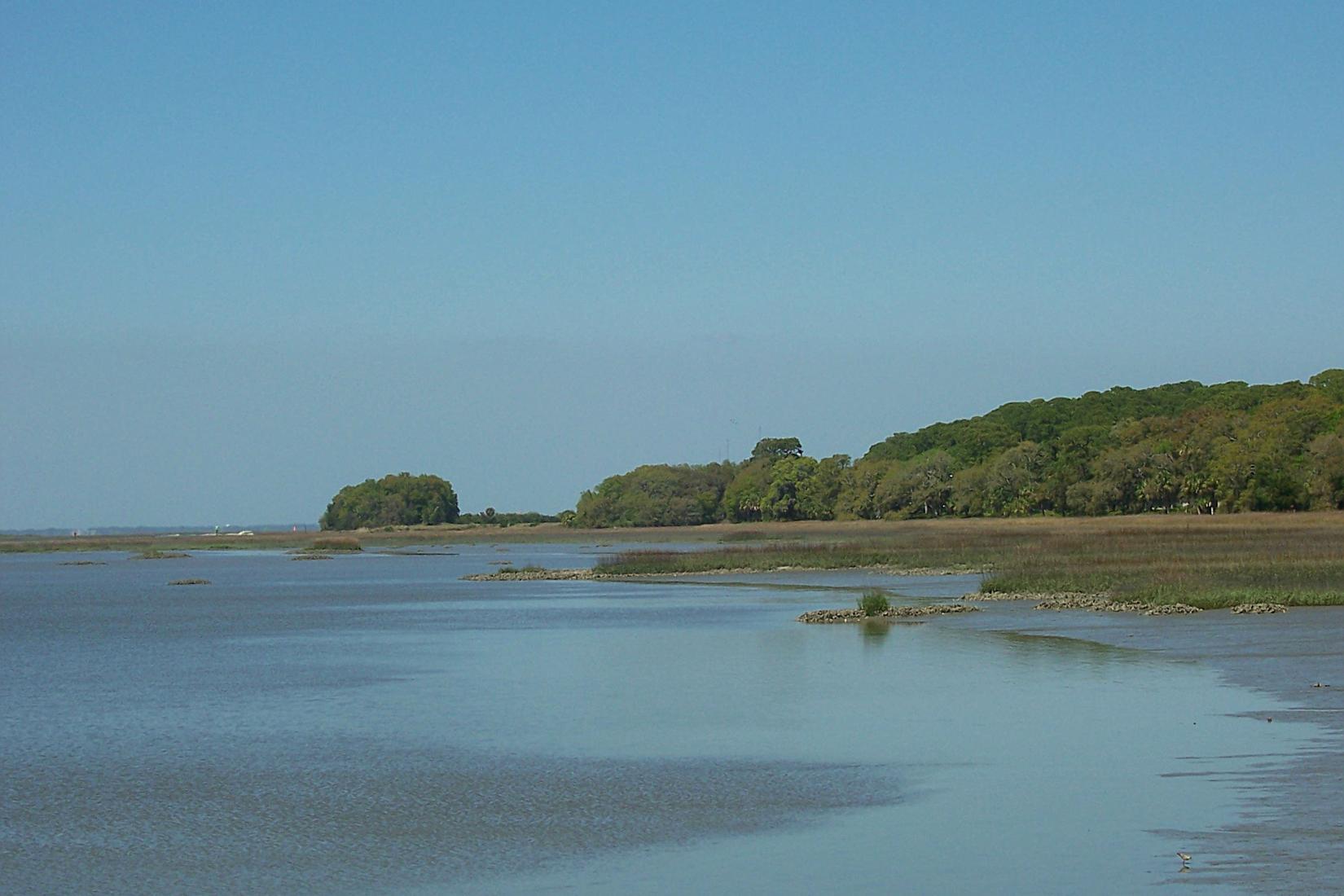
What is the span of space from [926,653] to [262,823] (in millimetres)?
14907

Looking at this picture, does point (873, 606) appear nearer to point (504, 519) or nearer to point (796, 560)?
point (796, 560)

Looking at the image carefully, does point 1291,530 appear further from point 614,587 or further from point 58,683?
point 58,683

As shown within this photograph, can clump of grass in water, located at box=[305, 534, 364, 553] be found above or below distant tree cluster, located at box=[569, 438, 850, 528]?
below

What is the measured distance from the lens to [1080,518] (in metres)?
85.8

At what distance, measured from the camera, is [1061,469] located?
96.1m

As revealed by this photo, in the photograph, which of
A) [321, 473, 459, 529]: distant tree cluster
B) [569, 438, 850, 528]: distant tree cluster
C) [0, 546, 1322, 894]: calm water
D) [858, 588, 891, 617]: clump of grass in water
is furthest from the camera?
[321, 473, 459, 529]: distant tree cluster

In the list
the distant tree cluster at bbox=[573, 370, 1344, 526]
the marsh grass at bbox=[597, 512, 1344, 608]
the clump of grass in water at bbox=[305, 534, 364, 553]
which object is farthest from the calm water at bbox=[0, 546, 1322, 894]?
the clump of grass in water at bbox=[305, 534, 364, 553]

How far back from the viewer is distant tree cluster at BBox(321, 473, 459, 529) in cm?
17500

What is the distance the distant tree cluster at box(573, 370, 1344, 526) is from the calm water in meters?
52.4

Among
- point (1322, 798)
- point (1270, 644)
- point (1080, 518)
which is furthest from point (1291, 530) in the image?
point (1322, 798)

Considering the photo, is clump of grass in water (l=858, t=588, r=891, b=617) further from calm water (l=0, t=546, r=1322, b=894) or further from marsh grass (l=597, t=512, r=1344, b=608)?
marsh grass (l=597, t=512, r=1344, b=608)

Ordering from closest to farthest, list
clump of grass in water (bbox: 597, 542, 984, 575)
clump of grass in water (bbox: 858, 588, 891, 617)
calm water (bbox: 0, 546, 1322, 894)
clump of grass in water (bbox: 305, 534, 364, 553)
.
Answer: calm water (bbox: 0, 546, 1322, 894)
clump of grass in water (bbox: 858, 588, 891, 617)
clump of grass in water (bbox: 597, 542, 984, 575)
clump of grass in water (bbox: 305, 534, 364, 553)

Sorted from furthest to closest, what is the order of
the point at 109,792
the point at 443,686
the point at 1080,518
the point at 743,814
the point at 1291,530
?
1. the point at 1080,518
2. the point at 1291,530
3. the point at 443,686
4. the point at 109,792
5. the point at 743,814

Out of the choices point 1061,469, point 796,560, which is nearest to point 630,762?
point 796,560
